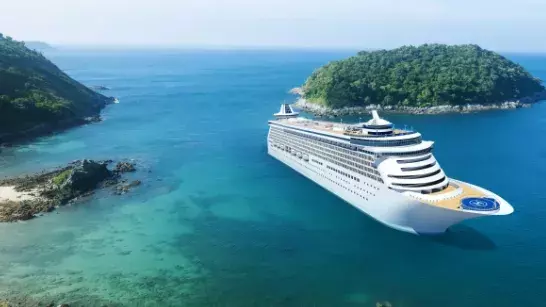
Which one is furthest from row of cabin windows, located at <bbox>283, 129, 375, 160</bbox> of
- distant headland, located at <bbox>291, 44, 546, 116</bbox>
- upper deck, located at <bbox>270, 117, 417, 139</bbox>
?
distant headland, located at <bbox>291, 44, 546, 116</bbox>

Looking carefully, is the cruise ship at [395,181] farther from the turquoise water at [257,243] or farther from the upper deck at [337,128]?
the turquoise water at [257,243]

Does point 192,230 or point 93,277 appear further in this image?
point 192,230

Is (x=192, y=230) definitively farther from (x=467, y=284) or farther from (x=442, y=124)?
(x=442, y=124)

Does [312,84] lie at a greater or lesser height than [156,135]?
greater

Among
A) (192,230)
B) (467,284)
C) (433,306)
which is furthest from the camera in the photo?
(192,230)

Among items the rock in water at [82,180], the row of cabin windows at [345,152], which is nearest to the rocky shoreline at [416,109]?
the row of cabin windows at [345,152]

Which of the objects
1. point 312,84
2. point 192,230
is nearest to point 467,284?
point 192,230
